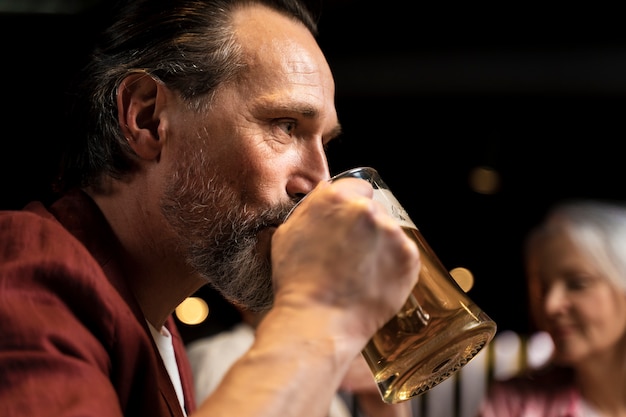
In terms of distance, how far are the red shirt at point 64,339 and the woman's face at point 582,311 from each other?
4.88ft

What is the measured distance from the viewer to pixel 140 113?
3.67ft

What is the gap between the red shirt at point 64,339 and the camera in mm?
715

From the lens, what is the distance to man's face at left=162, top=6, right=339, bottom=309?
1.04 meters

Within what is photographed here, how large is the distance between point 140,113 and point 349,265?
1.55 feet

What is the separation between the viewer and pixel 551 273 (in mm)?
2248

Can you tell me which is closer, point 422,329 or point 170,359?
point 422,329

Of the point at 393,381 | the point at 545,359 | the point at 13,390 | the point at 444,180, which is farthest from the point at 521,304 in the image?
the point at 13,390

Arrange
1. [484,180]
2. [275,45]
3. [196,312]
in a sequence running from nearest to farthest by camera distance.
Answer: [275,45], [484,180], [196,312]

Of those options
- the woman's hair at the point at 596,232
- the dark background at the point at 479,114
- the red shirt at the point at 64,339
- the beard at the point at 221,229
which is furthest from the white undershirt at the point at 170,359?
the woman's hair at the point at 596,232

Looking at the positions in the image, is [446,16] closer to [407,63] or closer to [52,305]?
[407,63]

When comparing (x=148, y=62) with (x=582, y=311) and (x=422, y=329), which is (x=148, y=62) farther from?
(x=582, y=311)

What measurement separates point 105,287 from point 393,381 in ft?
1.00

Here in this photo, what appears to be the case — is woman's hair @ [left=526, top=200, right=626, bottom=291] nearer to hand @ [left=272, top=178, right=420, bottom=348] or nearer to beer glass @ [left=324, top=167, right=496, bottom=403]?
beer glass @ [left=324, top=167, right=496, bottom=403]

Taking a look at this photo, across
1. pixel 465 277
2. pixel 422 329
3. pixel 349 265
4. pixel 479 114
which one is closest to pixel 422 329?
pixel 422 329
